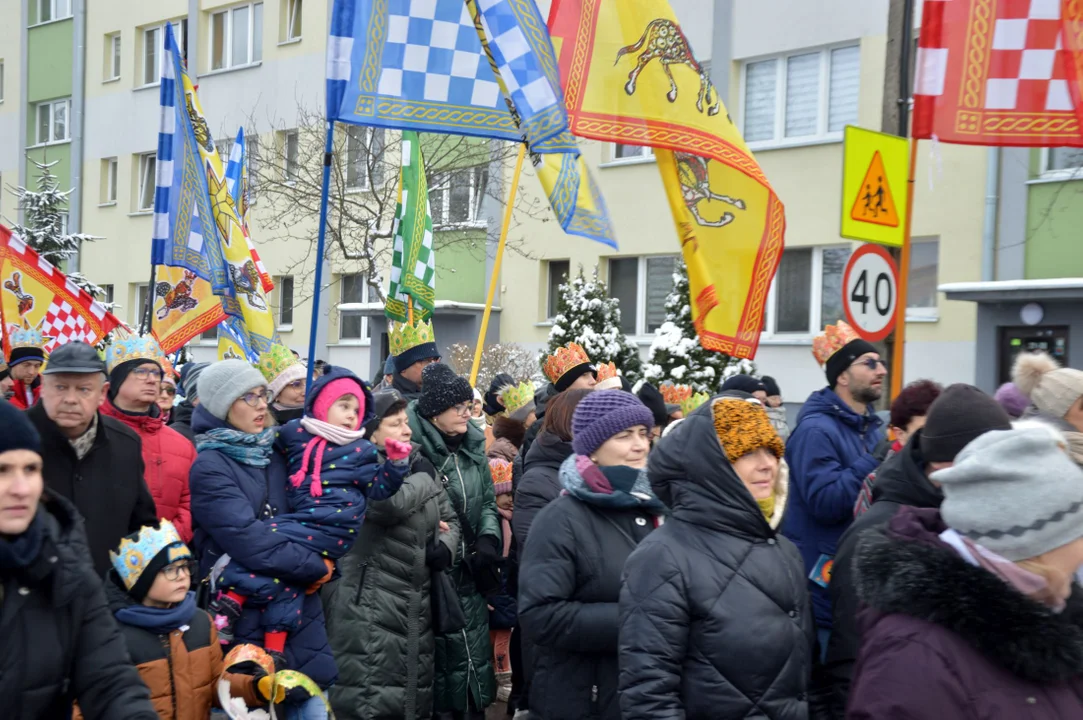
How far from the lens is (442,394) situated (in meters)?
6.41

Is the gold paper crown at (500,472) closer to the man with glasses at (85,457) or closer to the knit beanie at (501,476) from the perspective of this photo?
the knit beanie at (501,476)

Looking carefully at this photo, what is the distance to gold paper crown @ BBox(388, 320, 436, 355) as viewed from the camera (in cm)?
877

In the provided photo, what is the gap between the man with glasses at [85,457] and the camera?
476 cm

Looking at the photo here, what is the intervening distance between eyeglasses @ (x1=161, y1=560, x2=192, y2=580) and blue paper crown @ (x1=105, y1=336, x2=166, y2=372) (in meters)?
1.87

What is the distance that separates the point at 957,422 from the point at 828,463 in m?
2.01

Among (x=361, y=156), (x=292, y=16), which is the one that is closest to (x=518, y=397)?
(x=361, y=156)

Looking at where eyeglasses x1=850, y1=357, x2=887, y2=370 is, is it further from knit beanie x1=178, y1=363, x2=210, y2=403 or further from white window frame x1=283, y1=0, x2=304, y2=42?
white window frame x1=283, y1=0, x2=304, y2=42

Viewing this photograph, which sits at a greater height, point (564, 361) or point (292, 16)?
point (292, 16)

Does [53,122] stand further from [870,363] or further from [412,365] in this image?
[870,363]

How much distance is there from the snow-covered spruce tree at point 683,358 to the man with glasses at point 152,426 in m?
10.6

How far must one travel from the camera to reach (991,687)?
87.8 inches

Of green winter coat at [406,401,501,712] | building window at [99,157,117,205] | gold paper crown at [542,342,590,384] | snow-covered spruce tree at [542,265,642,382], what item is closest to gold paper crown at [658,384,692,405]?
gold paper crown at [542,342,590,384]

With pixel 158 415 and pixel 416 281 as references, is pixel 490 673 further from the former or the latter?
pixel 416 281

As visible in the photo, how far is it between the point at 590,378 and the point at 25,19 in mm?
32177
